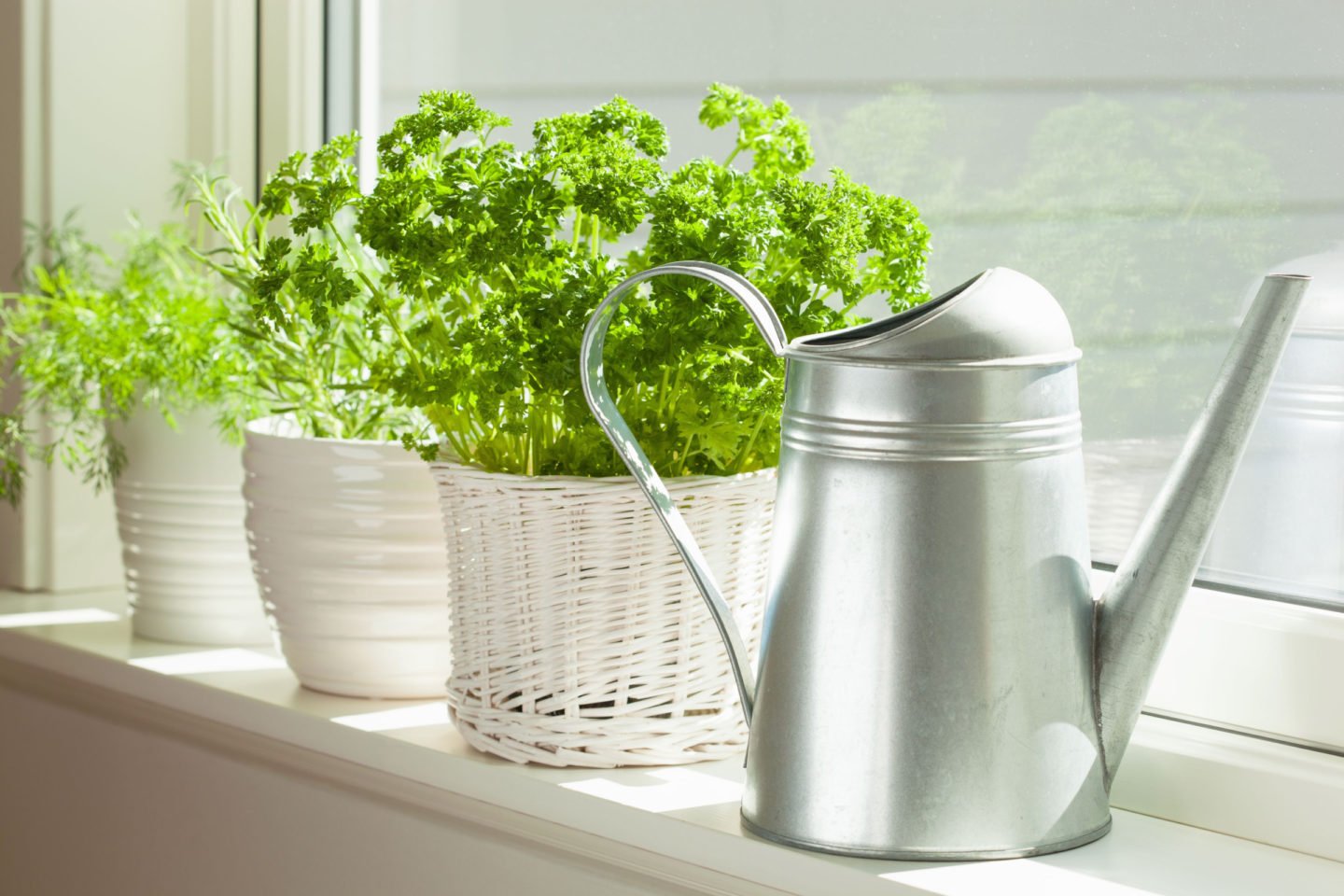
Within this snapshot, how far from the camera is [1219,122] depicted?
0.75m

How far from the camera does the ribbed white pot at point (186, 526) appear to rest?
1.06m

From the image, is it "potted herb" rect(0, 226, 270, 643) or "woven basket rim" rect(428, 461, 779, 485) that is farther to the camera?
"potted herb" rect(0, 226, 270, 643)

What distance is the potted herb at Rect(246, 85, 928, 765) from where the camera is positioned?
707 mm

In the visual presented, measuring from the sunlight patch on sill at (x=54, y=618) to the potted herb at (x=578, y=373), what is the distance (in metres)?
0.51

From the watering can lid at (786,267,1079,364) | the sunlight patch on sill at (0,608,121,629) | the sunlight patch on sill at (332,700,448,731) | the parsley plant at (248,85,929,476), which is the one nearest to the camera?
the watering can lid at (786,267,1079,364)

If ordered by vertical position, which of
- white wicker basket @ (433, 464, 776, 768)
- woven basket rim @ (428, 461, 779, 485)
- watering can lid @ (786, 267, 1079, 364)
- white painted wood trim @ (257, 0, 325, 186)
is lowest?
white wicker basket @ (433, 464, 776, 768)

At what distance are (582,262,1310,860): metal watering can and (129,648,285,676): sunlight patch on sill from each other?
0.53m

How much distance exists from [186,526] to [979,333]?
683mm

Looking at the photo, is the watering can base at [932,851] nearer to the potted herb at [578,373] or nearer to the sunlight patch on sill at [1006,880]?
the sunlight patch on sill at [1006,880]

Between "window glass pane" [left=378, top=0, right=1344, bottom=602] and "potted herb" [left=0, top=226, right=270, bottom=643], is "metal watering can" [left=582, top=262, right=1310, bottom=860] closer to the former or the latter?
"window glass pane" [left=378, top=0, right=1344, bottom=602]

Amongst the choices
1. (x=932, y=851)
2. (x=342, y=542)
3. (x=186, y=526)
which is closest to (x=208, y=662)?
(x=186, y=526)

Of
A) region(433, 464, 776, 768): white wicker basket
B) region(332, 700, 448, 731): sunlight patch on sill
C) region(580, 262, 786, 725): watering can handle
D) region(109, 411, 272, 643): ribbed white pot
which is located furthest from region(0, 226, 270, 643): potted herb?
region(580, 262, 786, 725): watering can handle

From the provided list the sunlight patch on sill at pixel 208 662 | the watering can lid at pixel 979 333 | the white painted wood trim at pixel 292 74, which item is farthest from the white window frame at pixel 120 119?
the watering can lid at pixel 979 333

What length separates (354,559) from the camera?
90cm
